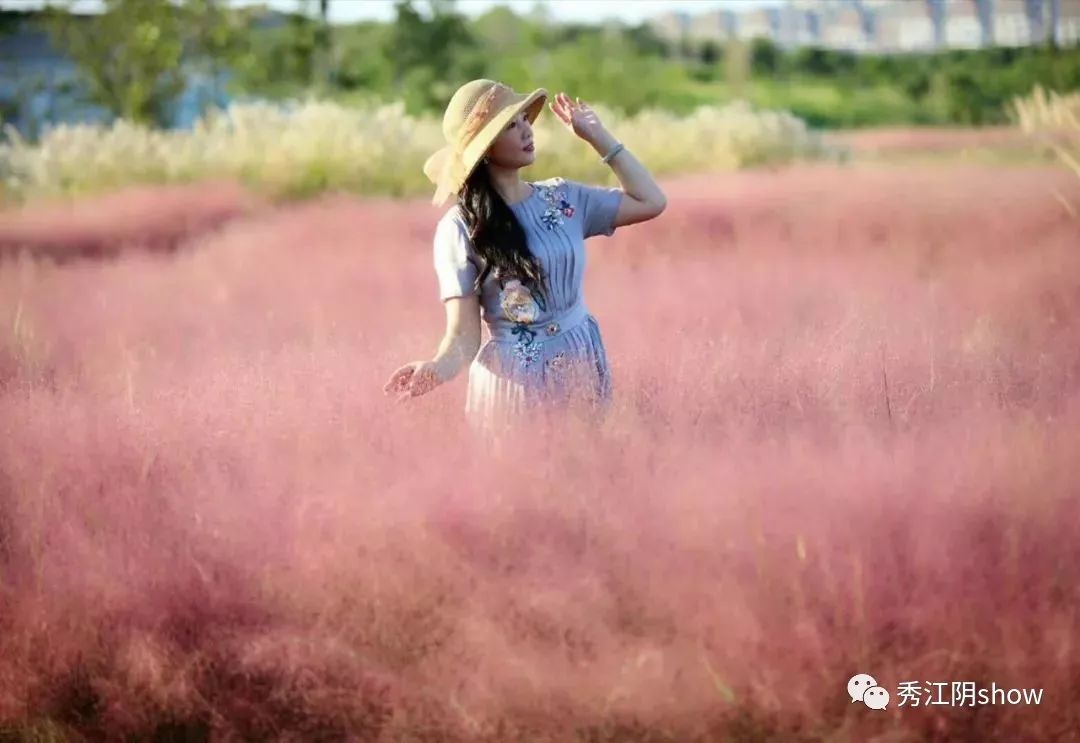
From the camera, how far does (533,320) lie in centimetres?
329

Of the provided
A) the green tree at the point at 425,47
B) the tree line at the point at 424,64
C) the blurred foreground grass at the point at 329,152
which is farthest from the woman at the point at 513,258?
the green tree at the point at 425,47

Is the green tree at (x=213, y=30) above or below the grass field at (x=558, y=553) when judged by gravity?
above

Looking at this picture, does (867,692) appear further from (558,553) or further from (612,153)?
(612,153)

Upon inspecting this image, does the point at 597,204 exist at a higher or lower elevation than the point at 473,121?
lower

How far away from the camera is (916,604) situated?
245 cm

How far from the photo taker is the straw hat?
3.13 m

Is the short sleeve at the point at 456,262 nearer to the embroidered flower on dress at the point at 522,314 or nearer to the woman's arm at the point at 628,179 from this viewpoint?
the embroidered flower on dress at the point at 522,314

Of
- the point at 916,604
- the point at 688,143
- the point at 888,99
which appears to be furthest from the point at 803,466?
the point at 888,99

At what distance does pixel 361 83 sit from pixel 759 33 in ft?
42.4

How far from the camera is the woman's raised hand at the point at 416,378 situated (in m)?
3.04

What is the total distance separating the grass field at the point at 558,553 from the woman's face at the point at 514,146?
64cm

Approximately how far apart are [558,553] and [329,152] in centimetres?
977

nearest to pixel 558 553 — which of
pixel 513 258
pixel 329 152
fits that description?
pixel 513 258

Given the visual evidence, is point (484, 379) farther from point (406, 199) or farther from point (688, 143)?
point (688, 143)
